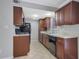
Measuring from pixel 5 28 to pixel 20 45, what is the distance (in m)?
1.05

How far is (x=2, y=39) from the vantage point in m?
2.89

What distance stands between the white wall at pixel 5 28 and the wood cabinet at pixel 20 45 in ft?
1.55

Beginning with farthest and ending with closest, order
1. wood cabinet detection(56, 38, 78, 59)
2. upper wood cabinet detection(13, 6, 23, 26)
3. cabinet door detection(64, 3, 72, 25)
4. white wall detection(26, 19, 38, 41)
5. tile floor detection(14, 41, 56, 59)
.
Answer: white wall detection(26, 19, 38, 41) < upper wood cabinet detection(13, 6, 23, 26) < tile floor detection(14, 41, 56, 59) < cabinet door detection(64, 3, 72, 25) < wood cabinet detection(56, 38, 78, 59)

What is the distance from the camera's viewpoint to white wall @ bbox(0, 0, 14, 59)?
2.88m

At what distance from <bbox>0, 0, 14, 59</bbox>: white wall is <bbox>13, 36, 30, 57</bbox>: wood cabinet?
18.6 inches

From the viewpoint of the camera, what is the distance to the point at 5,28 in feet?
9.61

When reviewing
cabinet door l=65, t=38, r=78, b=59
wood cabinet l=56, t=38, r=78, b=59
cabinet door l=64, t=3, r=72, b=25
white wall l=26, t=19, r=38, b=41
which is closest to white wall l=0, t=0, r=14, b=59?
wood cabinet l=56, t=38, r=78, b=59

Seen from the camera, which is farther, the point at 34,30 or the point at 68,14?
the point at 34,30

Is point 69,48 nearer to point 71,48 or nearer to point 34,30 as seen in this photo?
point 71,48

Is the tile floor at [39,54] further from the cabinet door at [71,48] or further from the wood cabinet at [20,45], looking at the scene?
the cabinet door at [71,48]

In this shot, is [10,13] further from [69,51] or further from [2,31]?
[69,51]

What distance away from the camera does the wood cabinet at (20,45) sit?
3488 mm

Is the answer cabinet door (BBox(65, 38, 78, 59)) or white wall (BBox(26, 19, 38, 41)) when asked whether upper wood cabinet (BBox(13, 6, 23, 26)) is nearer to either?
cabinet door (BBox(65, 38, 78, 59))

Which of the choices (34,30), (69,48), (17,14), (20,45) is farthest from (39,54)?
(34,30)
